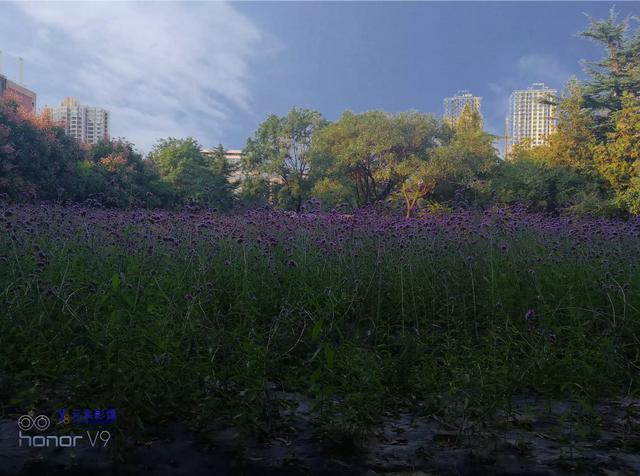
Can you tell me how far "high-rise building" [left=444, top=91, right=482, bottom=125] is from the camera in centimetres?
3354

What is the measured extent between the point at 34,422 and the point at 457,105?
39037 mm

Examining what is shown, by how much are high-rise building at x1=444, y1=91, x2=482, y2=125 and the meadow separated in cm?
2814

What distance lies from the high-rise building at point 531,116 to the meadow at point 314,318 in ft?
77.5

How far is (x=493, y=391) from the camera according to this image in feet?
9.46

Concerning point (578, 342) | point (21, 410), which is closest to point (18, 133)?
point (21, 410)

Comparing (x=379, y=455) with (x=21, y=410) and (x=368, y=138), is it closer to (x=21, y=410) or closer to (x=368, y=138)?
(x=21, y=410)

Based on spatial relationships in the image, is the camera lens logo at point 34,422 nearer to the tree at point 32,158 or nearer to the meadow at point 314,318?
the meadow at point 314,318

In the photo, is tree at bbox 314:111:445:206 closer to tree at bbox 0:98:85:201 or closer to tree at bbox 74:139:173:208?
tree at bbox 74:139:173:208

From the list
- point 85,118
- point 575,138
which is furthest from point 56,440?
point 85,118

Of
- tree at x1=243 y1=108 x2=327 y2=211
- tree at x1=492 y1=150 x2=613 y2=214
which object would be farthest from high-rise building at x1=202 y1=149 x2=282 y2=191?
tree at x1=492 y1=150 x2=613 y2=214

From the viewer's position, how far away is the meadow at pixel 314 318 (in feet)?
9.01

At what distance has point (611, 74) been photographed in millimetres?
25359

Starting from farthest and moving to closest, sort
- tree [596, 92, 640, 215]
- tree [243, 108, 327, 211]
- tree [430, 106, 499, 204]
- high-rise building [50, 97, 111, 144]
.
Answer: high-rise building [50, 97, 111, 144]
tree [243, 108, 327, 211]
tree [430, 106, 499, 204]
tree [596, 92, 640, 215]

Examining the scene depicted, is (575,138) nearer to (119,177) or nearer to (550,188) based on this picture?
(550,188)
